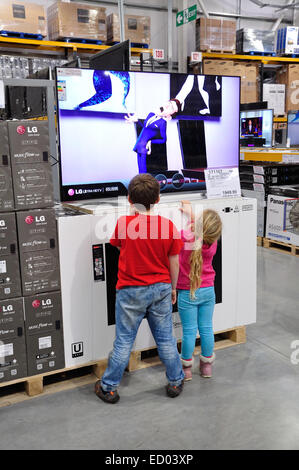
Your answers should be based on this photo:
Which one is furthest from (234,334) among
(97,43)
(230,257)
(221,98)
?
(97,43)

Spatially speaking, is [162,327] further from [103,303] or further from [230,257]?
[230,257]

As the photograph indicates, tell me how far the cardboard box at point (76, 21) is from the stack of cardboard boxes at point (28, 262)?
660 centimetres

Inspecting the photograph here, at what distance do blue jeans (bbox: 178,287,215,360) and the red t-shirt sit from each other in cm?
36

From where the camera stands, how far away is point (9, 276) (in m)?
2.61

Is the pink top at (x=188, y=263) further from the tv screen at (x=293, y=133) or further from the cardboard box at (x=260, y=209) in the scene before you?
the tv screen at (x=293, y=133)

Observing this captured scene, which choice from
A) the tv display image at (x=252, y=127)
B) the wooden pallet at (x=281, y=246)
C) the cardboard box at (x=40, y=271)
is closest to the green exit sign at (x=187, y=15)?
the tv display image at (x=252, y=127)

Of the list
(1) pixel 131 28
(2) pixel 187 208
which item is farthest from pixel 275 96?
(2) pixel 187 208

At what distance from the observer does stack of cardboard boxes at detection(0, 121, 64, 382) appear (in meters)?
2.56

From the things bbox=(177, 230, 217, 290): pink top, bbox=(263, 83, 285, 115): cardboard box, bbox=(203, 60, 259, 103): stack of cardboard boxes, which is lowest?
bbox=(177, 230, 217, 290): pink top

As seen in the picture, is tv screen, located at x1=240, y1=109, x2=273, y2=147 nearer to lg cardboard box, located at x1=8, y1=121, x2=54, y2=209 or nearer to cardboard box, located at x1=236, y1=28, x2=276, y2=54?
cardboard box, located at x1=236, y1=28, x2=276, y2=54

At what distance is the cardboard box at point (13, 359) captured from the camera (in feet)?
8.69

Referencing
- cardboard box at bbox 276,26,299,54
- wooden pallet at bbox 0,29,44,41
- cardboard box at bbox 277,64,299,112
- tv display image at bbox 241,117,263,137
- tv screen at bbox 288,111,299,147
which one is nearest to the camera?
wooden pallet at bbox 0,29,44,41

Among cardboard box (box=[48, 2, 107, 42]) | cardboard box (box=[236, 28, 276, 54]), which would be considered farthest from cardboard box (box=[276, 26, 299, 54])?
cardboard box (box=[48, 2, 107, 42])

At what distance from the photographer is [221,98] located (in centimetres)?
360
